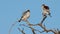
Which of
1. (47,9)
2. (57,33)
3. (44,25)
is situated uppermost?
(47,9)

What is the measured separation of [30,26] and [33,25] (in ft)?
0.52

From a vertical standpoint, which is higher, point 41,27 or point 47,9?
point 47,9

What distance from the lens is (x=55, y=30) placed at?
7.22 metres

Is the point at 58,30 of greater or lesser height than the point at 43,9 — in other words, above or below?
below

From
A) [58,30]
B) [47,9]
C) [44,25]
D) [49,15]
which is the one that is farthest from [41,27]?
[47,9]

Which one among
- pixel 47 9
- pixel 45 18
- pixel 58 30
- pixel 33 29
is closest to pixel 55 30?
pixel 58 30

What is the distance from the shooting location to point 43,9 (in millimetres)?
9617

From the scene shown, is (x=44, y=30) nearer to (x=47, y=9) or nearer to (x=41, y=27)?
(x=41, y=27)

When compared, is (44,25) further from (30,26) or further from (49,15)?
(49,15)

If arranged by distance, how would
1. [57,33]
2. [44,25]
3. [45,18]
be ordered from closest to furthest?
[57,33]
[44,25]
[45,18]

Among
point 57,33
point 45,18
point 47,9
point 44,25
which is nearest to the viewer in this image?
point 57,33

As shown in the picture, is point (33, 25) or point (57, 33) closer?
point (57, 33)

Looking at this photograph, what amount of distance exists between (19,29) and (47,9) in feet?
8.17

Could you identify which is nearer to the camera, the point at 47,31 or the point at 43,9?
the point at 47,31
